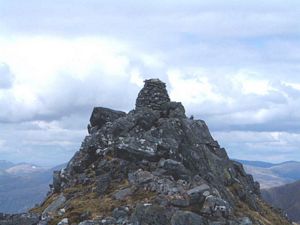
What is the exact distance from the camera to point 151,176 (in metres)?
48.5

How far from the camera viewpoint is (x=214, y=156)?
59.6m

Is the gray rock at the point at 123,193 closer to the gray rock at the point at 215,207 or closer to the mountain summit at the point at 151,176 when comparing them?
the mountain summit at the point at 151,176

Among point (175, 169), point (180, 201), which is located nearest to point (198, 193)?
point (180, 201)

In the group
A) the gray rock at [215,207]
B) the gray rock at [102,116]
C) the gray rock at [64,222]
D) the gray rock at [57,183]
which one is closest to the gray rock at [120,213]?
the gray rock at [64,222]

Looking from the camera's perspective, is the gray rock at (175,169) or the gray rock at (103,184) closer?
the gray rock at (103,184)

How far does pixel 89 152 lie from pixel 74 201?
32.3 ft

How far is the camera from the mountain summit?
42.8 m

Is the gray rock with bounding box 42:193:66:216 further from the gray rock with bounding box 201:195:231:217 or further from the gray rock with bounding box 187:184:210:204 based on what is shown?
the gray rock with bounding box 201:195:231:217

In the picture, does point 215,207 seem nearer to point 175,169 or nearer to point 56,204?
point 175,169

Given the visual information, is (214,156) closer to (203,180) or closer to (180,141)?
(180,141)

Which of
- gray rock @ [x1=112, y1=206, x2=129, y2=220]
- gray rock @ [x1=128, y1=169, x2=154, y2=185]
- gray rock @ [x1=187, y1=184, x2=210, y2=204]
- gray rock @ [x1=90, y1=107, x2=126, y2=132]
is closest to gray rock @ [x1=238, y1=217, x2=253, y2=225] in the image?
gray rock @ [x1=187, y1=184, x2=210, y2=204]

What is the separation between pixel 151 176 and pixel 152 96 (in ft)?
61.3

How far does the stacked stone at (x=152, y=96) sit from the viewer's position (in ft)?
213

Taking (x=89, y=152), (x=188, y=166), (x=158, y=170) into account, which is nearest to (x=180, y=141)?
(x=188, y=166)
